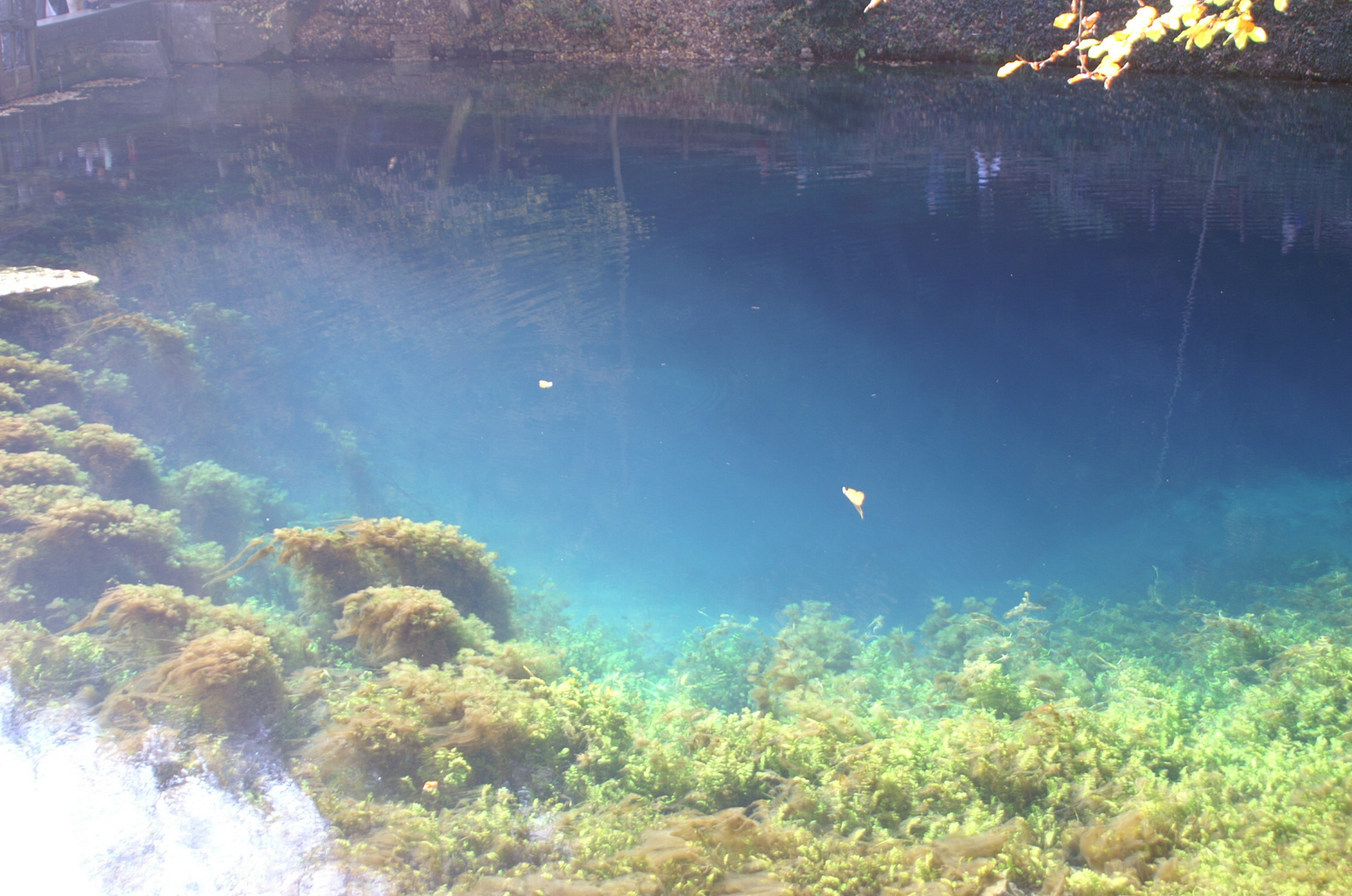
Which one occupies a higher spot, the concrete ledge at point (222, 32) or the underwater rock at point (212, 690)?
the concrete ledge at point (222, 32)

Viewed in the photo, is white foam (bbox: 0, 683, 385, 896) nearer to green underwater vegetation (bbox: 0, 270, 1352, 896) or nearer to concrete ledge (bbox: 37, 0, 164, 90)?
green underwater vegetation (bbox: 0, 270, 1352, 896)

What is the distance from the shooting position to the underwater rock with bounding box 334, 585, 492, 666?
3.83 metres

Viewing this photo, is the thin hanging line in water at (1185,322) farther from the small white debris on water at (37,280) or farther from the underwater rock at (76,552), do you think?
the small white debris on water at (37,280)

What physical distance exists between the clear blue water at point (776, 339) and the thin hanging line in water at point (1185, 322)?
4 centimetres

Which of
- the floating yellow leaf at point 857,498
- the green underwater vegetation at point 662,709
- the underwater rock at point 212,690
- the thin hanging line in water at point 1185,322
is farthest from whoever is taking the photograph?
the thin hanging line in water at point 1185,322

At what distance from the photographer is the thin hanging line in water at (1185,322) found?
5.48 meters

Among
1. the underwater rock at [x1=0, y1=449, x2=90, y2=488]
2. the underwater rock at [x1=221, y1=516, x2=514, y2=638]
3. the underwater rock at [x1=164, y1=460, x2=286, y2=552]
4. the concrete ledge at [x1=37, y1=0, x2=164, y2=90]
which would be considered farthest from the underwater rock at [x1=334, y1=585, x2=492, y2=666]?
the concrete ledge at [x1=37, y1=0, x2=164, y2=90]

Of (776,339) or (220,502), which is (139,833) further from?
(776,339)

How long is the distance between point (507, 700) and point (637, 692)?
738 millimetres

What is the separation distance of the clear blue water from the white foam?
2017mm

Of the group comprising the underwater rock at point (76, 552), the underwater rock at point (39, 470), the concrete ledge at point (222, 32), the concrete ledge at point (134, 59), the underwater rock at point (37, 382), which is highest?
the concrete ledge at point (222, 32)

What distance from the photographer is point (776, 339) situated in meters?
6.99

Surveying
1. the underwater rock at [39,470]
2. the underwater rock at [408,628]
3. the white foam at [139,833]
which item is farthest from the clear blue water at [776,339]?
the white foam at [139,833]

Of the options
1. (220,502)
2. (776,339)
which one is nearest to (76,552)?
(220,502)
